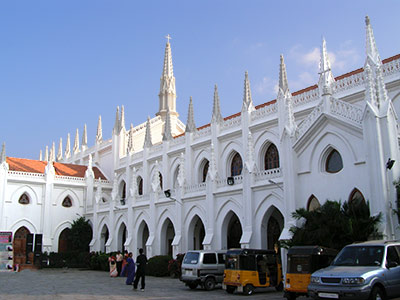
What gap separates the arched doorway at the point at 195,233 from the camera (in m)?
30.5

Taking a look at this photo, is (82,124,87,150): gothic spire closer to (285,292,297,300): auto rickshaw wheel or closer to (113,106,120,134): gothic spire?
(113,106,120,134): gothic spire

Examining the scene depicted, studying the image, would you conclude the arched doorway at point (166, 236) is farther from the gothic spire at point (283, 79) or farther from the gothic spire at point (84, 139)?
the gothic spire at point (84, 139)

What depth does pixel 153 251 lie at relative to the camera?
33.3 metres

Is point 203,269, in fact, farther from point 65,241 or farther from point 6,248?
point 65,241

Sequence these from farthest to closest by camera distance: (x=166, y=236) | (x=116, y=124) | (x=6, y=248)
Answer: (x=116, y=124) < (x=166, y=236) < (x=6, y=248)

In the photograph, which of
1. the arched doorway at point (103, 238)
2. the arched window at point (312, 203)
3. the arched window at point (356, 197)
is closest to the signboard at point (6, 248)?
the arched doorway at point (103, 238)

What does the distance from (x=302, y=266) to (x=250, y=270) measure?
3.23m

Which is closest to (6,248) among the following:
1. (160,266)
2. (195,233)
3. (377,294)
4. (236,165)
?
(160,266)

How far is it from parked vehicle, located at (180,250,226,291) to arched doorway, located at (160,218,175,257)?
531 inches

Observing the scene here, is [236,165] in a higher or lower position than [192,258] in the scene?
higher

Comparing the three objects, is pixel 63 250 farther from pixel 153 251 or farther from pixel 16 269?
pixel 153 251

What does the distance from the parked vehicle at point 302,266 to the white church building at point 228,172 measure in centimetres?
344

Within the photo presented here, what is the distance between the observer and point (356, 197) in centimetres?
1809

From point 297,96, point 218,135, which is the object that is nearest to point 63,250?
point 218,135
